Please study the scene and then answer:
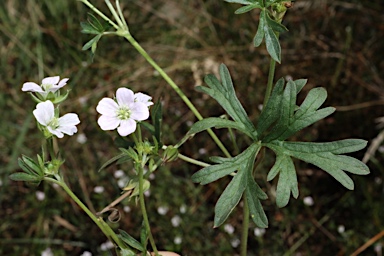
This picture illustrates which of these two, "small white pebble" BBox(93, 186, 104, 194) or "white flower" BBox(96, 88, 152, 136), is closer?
"white flower" BBox(96, 88, 152, 136)

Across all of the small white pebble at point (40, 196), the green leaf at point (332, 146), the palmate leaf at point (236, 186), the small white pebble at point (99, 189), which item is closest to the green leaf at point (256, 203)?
the palmate leaf at point (236, 186)

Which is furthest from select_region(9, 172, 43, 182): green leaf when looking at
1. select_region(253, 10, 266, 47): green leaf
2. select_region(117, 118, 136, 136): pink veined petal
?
select_region(253, 10, 266, 47): green leaf

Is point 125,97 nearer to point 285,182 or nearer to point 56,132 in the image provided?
point 56,132

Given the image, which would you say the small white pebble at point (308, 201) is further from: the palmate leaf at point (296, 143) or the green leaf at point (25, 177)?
the green leaf at point (25, 177)

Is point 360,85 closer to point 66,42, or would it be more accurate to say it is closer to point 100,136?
point 100,136

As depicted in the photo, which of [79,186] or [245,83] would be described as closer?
[79,186]

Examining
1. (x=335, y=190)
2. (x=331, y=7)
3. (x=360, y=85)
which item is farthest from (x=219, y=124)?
(x=331, y=7)

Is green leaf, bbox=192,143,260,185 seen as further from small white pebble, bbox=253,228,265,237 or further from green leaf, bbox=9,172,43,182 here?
small white pebble, bbox=253,228,265,237

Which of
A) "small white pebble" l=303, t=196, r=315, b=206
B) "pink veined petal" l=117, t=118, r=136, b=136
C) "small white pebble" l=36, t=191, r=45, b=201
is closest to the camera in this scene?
"pink veined petal" l=117, t=118, r=136, b=136
